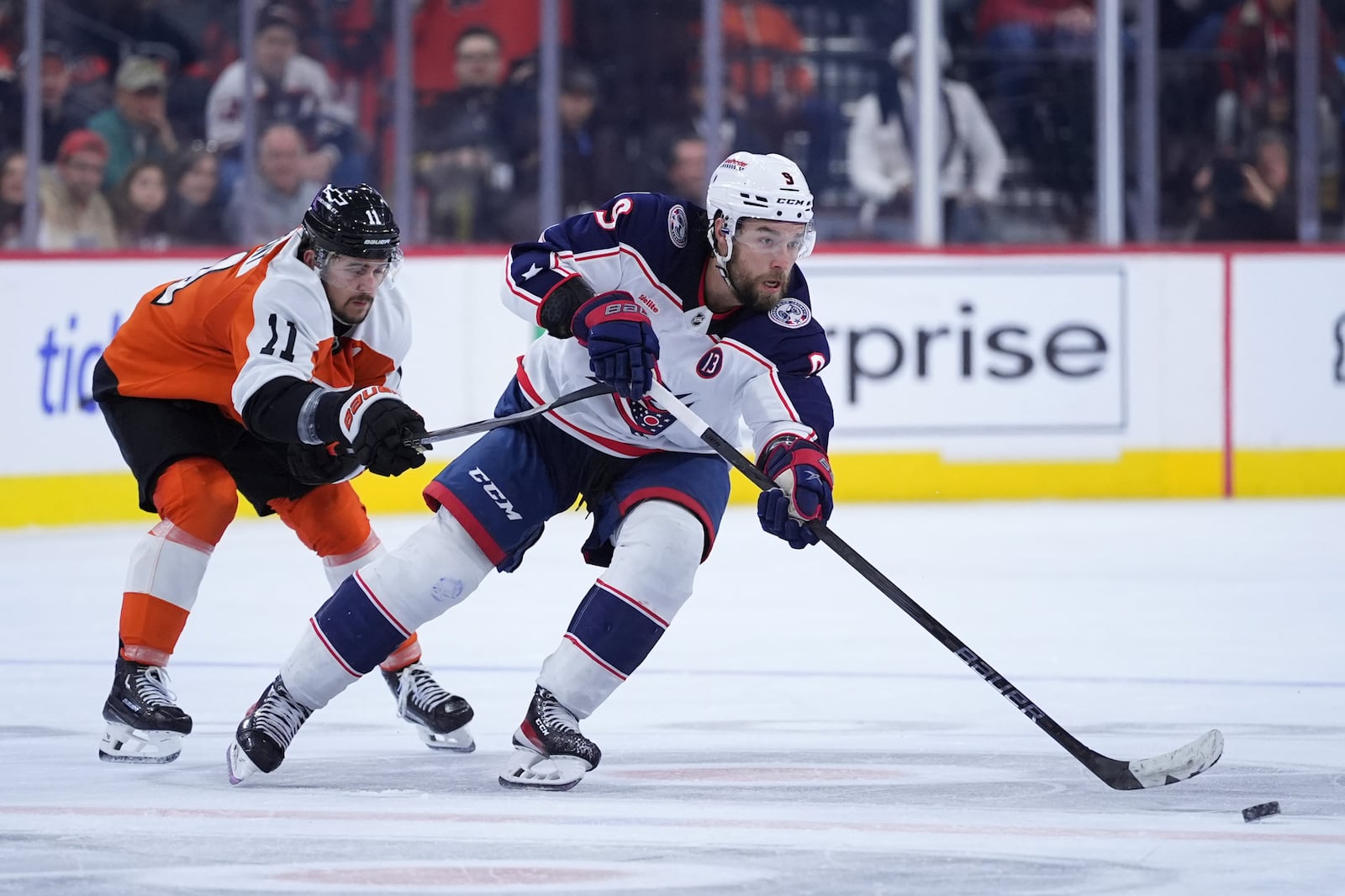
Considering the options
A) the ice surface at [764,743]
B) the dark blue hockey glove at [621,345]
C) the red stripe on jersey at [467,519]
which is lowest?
the ice surface at [764,743]

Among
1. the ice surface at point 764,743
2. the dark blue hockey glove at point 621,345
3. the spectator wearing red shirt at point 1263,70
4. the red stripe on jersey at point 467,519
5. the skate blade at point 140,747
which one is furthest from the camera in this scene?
the spectator wearing red shirt at point 1263,70

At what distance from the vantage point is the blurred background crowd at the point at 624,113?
6777 millimetres

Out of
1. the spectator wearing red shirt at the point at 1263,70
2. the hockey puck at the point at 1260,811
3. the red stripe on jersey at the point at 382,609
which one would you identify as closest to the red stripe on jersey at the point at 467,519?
the red stripe on jersey at the point at 382,609

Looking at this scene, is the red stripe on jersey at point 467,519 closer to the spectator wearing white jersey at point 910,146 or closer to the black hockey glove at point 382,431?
the black hockey glove at point 382,431

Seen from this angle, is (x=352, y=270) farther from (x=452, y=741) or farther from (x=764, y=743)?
(x=764, y=743)

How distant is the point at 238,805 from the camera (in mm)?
2707

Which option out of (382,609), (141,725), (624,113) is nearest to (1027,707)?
(382,609)

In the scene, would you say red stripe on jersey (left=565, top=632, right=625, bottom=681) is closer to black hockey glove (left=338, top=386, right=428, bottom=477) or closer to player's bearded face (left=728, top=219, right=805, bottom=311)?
black hockey glove (left=338, top=386, right=428, bottom=477)

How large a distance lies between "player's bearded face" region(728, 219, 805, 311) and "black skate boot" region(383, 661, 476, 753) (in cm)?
80

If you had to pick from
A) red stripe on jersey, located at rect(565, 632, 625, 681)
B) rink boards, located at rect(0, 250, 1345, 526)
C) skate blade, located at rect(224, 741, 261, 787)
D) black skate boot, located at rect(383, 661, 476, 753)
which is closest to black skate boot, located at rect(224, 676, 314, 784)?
skate blade, located at rect(224, 741, 261, 787)

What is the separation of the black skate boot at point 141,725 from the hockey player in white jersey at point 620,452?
0.23 m

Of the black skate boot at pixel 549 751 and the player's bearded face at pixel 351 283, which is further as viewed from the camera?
the player's bearded face at pixel 351 283

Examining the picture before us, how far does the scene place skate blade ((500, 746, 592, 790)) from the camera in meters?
2.79

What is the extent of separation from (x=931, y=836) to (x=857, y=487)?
4.45 m
